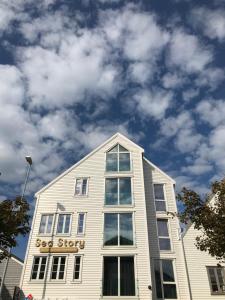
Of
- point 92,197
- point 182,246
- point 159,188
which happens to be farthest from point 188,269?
point 92,197

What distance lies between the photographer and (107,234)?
23875mm

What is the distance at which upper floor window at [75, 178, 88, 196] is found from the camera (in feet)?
87.7

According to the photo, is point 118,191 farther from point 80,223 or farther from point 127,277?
point 127,277

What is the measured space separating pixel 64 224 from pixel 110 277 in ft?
20.6

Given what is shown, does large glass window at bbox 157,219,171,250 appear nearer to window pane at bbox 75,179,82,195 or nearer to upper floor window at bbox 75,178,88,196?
upper floor window at bbox 75,178,88,196

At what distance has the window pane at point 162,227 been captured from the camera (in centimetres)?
2470

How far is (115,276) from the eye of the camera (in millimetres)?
21734

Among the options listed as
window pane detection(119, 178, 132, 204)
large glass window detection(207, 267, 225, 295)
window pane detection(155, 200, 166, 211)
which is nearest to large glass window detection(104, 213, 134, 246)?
window pane detection(119, 178, 132, 204)

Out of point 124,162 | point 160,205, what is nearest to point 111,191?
point 124,162

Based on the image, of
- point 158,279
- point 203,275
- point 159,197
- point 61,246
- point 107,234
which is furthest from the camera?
point 159,197

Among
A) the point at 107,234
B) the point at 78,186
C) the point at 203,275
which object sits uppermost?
the point at 78,186

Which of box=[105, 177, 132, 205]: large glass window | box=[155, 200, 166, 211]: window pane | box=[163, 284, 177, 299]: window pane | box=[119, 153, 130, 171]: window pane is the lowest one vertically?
box=[163, 284, 177, 299]: window pane

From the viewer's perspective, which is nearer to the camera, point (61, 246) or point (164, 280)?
point (164, 280)

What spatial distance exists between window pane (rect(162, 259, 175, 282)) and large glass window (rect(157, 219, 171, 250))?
1.20 m
